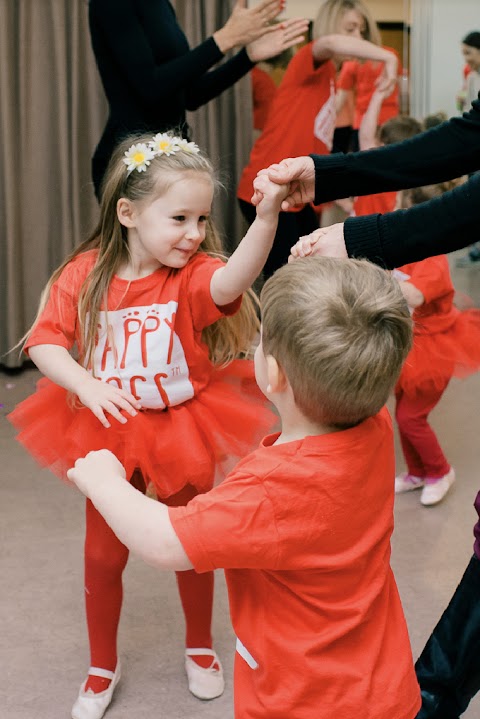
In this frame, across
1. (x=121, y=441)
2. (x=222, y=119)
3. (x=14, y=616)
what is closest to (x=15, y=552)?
(x=14, y=616)

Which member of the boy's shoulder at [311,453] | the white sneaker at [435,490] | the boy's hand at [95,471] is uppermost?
the boy's shoulder at [311,453]

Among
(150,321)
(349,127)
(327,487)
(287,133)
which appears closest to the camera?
(327,487)

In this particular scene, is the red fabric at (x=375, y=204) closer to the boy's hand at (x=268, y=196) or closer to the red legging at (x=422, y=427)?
the red legging at (x=422, y=427)

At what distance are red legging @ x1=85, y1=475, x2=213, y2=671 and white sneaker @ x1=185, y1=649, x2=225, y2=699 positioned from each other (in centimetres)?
6

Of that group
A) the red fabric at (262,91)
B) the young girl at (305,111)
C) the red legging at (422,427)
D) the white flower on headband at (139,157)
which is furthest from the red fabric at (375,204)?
the white flower on headband at (139,157)

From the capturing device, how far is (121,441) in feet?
5.14

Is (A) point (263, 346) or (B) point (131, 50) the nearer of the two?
(A) point (263, 346)

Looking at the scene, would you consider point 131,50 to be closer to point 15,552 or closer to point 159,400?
Answer: point 159,400

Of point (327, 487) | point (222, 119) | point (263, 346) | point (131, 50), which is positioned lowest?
point (222, 119)

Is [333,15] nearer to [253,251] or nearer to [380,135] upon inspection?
[380,135]

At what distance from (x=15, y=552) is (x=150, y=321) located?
1015mm

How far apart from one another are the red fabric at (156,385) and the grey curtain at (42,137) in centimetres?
219

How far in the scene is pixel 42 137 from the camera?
12.2 feet

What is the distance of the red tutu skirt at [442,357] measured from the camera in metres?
2.46
